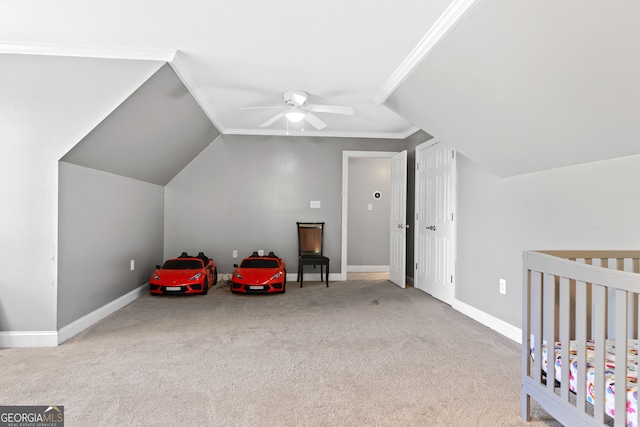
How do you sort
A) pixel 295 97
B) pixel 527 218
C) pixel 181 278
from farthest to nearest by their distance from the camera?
pixel 181 278 < pixel 295 97 < pixel 527 218

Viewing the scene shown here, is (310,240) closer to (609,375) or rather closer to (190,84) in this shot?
(190,84)

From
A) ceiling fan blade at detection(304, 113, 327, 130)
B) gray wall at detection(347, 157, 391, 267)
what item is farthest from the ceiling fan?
gray wall at detection(347, 157, 391, 267)

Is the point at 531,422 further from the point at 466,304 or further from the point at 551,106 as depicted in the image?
the point at 466,304

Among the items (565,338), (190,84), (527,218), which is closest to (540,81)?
(527,218)

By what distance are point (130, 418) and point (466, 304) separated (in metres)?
2.94

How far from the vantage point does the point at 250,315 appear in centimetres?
349

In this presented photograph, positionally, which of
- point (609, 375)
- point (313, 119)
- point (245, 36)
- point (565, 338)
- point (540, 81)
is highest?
point (245, 36)

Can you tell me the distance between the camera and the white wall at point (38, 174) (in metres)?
2.63

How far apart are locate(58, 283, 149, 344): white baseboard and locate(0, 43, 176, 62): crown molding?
199cm

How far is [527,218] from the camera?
2760 mm

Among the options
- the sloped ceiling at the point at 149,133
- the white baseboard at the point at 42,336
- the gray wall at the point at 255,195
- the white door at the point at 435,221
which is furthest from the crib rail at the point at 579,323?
the gray wall at the point at 255,195

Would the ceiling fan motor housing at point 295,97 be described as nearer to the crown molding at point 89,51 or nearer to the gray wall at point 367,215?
the crown molding at point 89,51

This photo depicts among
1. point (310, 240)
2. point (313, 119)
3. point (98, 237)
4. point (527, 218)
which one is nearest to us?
point (527, 218)

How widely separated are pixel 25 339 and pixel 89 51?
211cm
